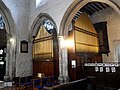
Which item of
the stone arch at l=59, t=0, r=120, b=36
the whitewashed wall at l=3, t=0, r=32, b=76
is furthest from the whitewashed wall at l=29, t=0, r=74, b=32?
the whitewashed wall at l=3, t=0, r=32, b=76

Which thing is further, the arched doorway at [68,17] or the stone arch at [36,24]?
the stone arch at [36,24]

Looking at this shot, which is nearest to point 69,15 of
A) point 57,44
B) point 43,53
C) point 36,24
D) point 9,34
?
point 57,44

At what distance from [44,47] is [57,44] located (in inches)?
39.0

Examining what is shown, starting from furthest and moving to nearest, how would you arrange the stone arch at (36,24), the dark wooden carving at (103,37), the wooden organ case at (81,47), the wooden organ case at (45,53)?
the dark wooden carving at (103,37) < the stone arch at (36,24) < the wooden organ case at (45,53) < the wooden organ case at (81,47)

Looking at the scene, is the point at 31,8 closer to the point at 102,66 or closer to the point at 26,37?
the point at 26,37

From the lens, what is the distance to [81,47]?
8867mm

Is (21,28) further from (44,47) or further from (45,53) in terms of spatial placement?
(45,53)

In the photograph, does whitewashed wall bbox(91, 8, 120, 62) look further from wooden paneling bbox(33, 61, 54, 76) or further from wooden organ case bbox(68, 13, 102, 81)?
wooden paneling bbox(33, 61, 54, 76)

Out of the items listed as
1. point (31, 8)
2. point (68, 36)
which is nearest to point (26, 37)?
point (31, 8)

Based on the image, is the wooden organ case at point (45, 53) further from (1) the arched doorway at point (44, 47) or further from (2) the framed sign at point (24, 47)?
(2) the framed sign at point (24, 47)

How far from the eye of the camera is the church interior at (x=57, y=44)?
25.4 ft

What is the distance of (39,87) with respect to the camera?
6.75 metres

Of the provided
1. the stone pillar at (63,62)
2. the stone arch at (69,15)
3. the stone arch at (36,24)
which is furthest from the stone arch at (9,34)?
the stone arch at (69,15)

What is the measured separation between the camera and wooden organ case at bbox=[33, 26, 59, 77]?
29.0ft
